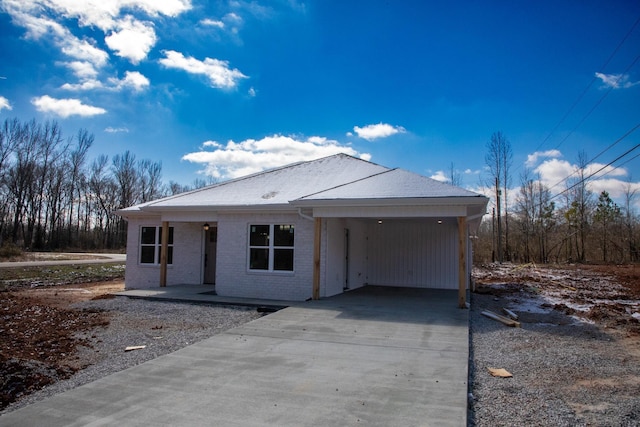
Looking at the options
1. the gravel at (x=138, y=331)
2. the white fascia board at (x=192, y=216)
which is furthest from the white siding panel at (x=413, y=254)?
the gravel at (x=138, y=331)

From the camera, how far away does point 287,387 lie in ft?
14.6

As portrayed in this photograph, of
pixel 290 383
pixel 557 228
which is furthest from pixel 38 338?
pixel 557 228

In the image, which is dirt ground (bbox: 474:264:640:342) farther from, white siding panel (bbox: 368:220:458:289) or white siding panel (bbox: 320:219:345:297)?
white siding panel (bbox: 320:219:345:297)

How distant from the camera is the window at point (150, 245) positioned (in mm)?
14672

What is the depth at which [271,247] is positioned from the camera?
11.7 m

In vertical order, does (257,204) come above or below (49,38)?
below

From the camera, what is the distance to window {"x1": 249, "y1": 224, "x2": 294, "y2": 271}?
38.1ft

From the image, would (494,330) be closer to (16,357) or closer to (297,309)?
(297,309)

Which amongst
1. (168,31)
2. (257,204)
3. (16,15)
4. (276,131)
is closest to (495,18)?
(257,204)

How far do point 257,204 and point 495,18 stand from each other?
9050 mm

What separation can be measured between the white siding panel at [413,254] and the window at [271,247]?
477cm

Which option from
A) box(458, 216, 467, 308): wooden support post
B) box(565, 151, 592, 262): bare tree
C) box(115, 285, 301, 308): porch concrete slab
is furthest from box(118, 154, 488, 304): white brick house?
A: box(565, 151, 592, 262): bare tree

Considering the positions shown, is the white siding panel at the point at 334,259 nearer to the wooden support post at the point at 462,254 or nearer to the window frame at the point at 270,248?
the window frame at the point at 270,248

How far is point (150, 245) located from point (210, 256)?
2.39m
